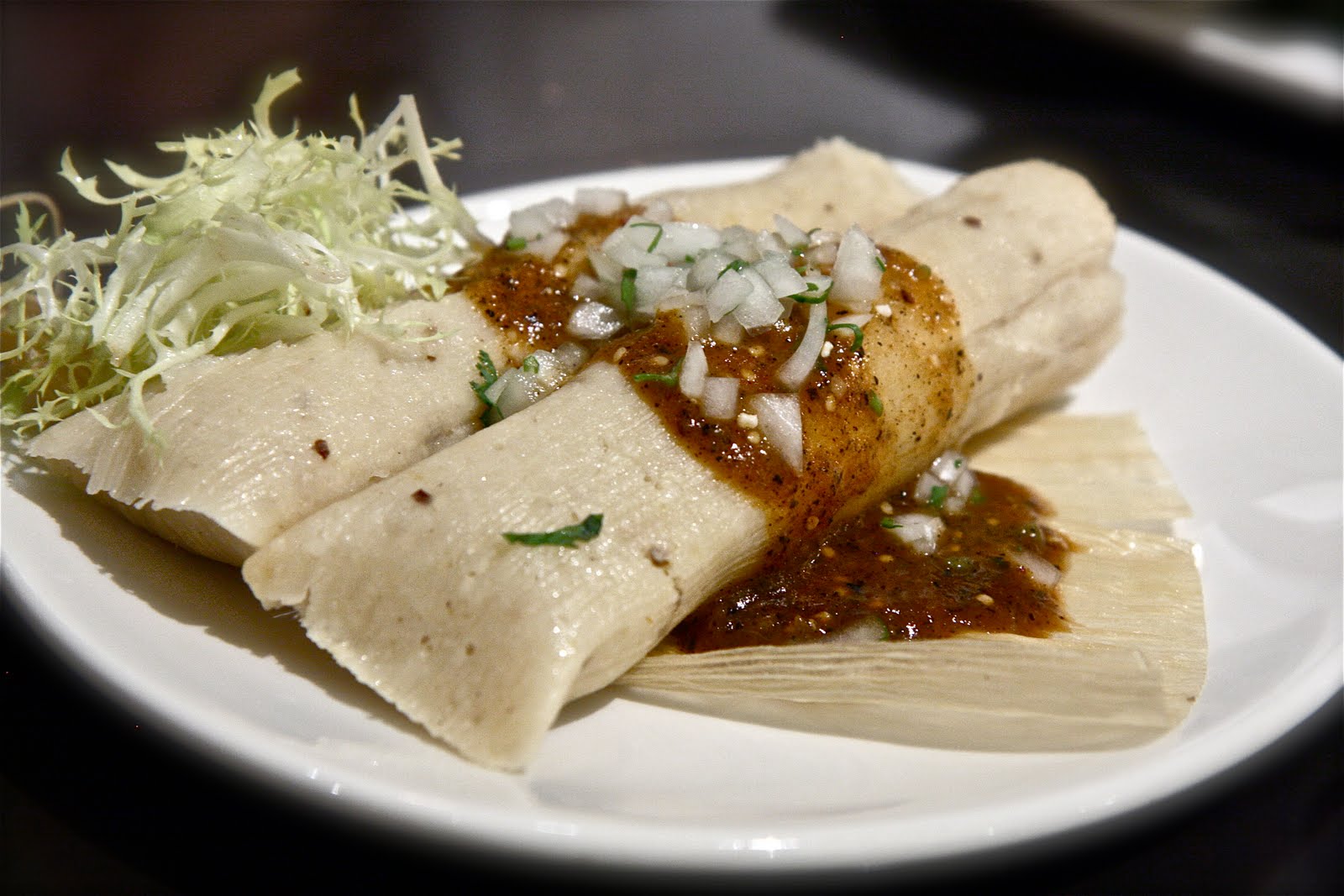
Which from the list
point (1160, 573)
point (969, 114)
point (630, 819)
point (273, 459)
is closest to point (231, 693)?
point (273, 459)

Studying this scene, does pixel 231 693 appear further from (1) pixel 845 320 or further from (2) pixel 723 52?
(2) pixel 723 52

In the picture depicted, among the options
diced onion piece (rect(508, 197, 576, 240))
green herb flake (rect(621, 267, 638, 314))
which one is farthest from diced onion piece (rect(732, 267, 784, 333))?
diced onion piece (rect(508, 197, 576, 240))

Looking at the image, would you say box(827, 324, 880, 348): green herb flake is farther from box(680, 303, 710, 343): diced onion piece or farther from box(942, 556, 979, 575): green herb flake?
box(942, 556, 979, 575): green herb flake

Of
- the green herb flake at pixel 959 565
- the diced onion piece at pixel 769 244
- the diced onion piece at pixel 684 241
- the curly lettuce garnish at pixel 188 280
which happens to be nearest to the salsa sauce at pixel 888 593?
the green herb flake at pixel 959 565

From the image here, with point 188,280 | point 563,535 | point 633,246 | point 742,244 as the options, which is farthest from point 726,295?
point 188,280

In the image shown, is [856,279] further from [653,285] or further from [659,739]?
[659,739]
